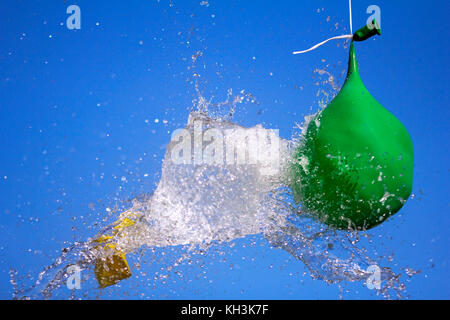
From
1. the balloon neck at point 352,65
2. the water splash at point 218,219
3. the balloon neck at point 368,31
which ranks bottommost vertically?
the water splash at point 218,219

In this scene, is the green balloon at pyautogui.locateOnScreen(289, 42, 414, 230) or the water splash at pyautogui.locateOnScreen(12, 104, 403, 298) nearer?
the green balloon at pyautogui.locateOnScreen(289, 42, 414, 230)

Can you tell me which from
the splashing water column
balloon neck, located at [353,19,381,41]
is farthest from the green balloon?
balloon neck, located at [353,19,381,41]

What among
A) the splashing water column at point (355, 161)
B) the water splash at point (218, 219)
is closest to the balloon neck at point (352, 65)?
the splashing water column at point (355, 161)

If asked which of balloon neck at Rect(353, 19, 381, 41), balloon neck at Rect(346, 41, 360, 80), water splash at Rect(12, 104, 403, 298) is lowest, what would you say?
water splash at Rect(12, 104, 403, 298)

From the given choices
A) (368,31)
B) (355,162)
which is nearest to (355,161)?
(355,162)

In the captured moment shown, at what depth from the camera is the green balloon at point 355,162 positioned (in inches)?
92.3

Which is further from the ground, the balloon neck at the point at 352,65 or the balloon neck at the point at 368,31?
the balloon neck at the point at 368,31

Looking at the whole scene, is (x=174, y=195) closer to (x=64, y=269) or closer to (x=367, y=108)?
(x=64, y=269)

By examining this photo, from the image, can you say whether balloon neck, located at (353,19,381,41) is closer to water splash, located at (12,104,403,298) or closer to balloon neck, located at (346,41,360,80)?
balloon neck, located at (346,41,360,80)

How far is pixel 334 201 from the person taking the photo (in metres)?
2.46

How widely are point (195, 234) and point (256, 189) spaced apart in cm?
53

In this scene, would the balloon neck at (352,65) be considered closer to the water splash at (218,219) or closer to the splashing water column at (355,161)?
the splashing water column at (355,161)

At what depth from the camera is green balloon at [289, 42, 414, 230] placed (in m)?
2.34

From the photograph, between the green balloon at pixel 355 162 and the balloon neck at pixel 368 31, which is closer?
the green balloon at pixel 355 162
